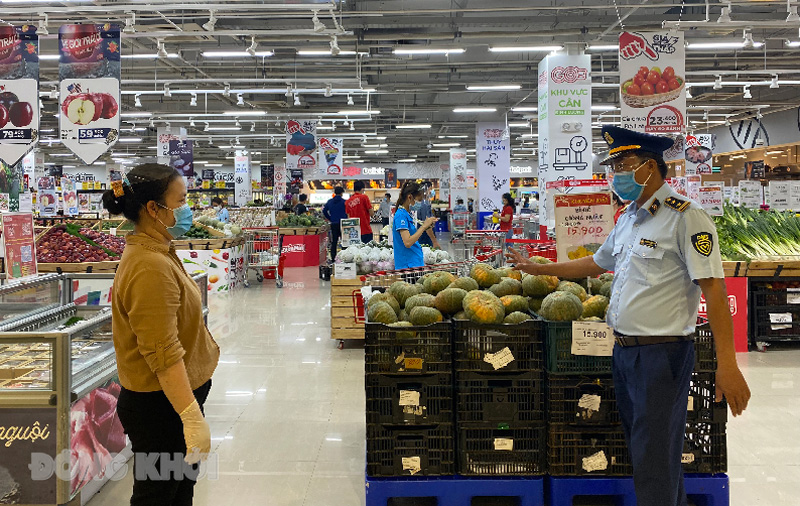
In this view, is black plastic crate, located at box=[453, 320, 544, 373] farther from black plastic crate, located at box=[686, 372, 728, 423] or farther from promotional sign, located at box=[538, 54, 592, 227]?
promotional sign, located at box=[538, 54, 592, 227]

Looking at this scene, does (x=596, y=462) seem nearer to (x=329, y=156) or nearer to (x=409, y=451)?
(x=409, y=451)

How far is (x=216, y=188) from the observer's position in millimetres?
37219

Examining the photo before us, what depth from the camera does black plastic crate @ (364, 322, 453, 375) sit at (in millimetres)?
2914

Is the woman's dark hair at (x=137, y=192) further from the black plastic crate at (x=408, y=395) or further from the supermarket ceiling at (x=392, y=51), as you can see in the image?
the supermarket ceiling at (x=392, y=51)

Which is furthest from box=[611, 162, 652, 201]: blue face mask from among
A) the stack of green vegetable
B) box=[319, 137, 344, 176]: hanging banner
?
box=[319, 137, 344, 176]: hanging banner

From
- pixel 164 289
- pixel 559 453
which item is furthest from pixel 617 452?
pixel 164 289

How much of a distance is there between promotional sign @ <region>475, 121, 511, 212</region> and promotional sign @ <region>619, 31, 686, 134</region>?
1123 centimetres

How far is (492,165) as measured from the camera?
68.7ft

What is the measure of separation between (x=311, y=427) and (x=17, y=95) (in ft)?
20.2

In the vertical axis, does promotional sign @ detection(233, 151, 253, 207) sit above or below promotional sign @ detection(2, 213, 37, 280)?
above

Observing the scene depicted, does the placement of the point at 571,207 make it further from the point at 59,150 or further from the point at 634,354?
the point at 59,150

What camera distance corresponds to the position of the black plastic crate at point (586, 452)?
2.89 meters

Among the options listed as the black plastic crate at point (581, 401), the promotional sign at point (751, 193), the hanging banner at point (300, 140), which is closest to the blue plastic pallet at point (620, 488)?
the black plastic crate at point (581, 401)

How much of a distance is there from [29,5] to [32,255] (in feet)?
25.3
